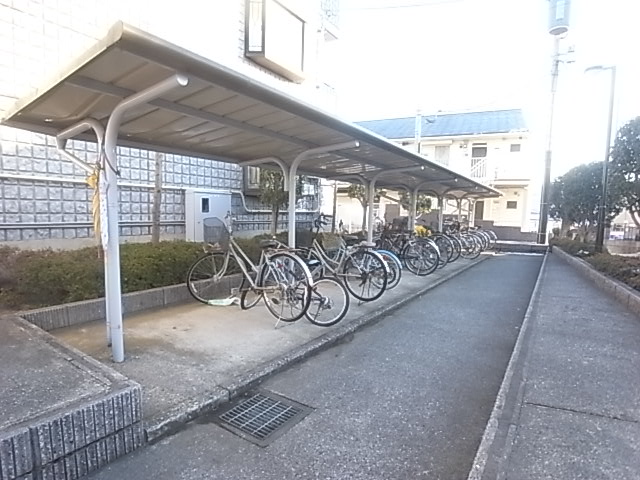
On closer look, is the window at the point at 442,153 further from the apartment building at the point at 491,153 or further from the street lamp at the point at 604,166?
the street lamp at the point at 604,166

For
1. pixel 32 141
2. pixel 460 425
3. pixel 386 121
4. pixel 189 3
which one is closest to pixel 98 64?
pixel 460 425

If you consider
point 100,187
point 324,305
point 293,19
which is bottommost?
point 324,305

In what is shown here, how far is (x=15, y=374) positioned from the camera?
2221mm

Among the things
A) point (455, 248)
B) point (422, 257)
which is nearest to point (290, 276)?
point (422, 257)

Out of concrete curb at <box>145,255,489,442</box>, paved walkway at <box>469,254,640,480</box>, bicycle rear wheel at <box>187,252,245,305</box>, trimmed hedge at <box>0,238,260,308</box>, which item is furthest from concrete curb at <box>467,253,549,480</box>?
trimmed hedge at <box>0,238,260,308</box>

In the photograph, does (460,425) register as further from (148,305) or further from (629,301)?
(629,301)

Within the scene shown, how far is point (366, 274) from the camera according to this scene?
5480 millimetres

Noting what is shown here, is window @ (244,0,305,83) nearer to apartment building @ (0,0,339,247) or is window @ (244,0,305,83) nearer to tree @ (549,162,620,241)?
apartment building @ (0,0,339,247)

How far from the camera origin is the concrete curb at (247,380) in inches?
90.6

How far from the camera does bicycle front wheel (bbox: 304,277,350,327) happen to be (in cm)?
430

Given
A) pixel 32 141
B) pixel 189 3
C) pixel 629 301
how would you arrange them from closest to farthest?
pixel 629 301 → pixel 32 141 → pixel 189 3

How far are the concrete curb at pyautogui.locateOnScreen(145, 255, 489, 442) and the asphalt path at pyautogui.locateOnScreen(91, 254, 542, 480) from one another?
6 cm

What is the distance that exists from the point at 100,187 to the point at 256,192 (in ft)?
21.8

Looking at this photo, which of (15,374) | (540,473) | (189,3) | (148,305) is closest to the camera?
(540,473)
